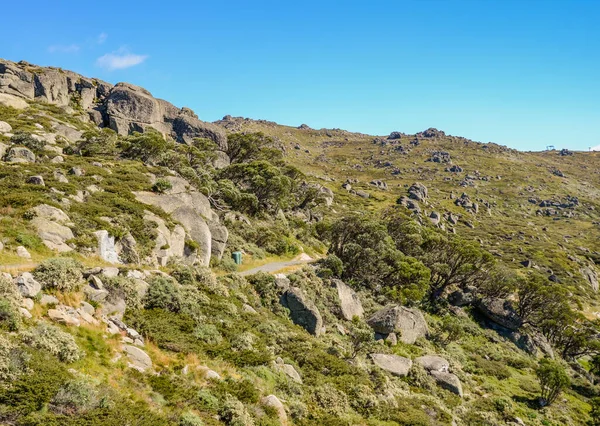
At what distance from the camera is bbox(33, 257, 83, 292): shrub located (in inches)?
561

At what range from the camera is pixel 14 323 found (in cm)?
1098

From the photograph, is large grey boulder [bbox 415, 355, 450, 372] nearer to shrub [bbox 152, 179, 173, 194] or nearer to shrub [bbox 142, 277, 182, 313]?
shrub [bbox 142, 277, 182, 313]

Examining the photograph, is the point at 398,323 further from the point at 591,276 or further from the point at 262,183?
the point at 591,276

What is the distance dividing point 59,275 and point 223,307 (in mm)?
9316

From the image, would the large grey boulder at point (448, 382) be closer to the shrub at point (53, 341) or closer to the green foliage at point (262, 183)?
the shrub at point (53, 341)

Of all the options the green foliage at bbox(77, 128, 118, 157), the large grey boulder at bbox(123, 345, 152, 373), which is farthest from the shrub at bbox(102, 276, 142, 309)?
the green foliage at bbox(77, 128, 118, 157)

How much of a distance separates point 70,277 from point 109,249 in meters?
8.52

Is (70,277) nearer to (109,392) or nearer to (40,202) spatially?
(109,392)

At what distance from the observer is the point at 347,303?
34250 mm

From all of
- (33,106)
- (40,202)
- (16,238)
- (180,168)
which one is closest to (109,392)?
(16,238)

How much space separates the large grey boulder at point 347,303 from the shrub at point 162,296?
59.2 feet

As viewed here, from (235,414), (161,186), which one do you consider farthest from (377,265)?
(235,414)

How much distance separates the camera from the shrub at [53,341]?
10.8 metres

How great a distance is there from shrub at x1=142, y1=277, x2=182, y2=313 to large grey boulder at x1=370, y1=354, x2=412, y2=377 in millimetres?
15426
